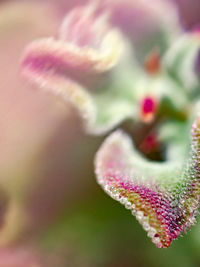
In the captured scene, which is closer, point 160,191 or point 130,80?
point 160,191

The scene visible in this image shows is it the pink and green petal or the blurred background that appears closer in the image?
the pink and green petal

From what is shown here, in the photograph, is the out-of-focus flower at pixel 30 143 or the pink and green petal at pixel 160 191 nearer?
the pink and green petal at pixel 160 191

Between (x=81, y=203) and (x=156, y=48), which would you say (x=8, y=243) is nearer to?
(x=81, y=203)

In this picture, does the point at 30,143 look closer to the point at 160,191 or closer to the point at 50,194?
the point at 50,194

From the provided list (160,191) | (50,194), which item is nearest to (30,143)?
(50,194)

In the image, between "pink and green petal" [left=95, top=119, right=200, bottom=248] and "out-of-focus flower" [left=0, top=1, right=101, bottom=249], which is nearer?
"pink and green petal" [left=95, top=119, right=200, bottom=248]
